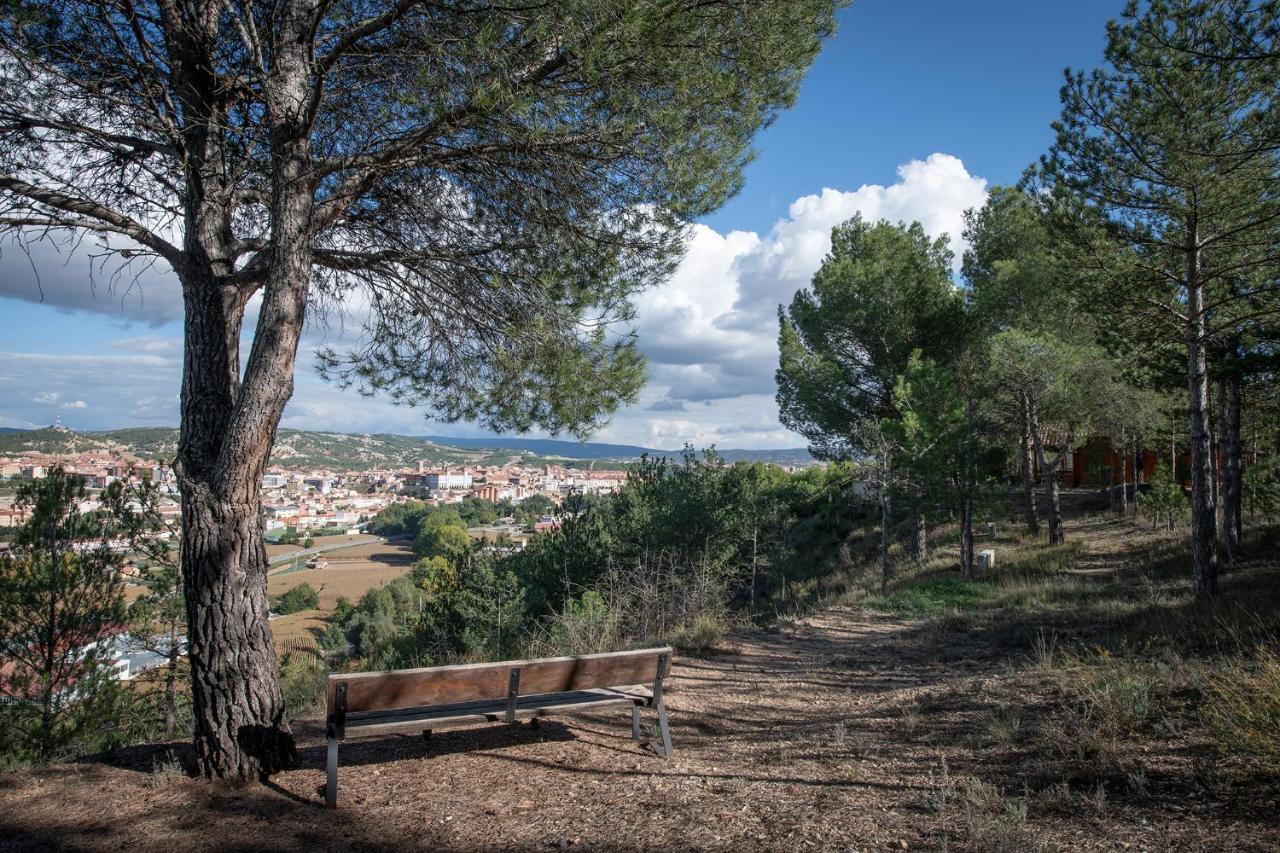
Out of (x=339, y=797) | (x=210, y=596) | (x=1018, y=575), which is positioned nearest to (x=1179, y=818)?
(x=339, y=797)

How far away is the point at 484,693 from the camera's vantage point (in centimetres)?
375

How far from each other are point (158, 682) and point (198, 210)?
572cm

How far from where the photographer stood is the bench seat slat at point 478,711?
139 inches

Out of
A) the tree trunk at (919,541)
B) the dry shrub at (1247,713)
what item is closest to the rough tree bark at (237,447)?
the dry shrub at (1247,713)

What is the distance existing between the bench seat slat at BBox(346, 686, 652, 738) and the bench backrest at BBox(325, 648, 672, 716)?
0.31ft

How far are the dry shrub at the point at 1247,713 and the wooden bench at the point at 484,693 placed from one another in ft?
8.92

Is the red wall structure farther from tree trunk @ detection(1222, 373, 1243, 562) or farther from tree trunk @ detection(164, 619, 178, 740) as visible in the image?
tree trunk @ detection(164, 619, 178, 740)

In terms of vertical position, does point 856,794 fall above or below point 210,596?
below

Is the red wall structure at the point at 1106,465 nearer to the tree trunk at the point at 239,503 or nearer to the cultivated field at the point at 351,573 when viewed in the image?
the tree trunk at the point at 239,503

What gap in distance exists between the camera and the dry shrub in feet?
9.72

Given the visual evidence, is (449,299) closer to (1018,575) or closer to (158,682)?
(158,682)

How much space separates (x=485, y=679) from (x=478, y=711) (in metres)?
0.25

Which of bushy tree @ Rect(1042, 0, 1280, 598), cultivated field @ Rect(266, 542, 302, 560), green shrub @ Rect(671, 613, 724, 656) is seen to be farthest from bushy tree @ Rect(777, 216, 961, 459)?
cultivated field @ Rect(266, 542, 302, 560)

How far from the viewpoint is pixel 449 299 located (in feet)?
16.9
